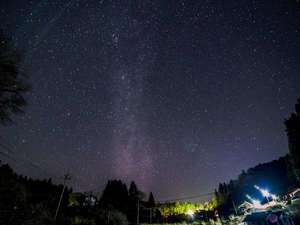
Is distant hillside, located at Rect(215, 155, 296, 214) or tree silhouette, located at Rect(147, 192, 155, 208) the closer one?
distant hillside, located at Rect(215, 155, 296, 214)

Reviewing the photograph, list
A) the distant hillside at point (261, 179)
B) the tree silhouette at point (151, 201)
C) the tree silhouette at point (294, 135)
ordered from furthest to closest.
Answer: the tree silhouette at point (151, 201) < the distant hillside at point (261, 179) < the tree silhouette at point (294, 135)

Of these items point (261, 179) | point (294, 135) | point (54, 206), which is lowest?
point (54, 206)

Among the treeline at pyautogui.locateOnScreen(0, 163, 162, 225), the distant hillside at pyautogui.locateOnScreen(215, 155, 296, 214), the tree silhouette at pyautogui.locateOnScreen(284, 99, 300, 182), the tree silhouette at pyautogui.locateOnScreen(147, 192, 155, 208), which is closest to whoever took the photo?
the treeline at pyautogui.locateOnScreen(0, 163, 162, 225)

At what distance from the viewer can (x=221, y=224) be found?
3641 centimetres

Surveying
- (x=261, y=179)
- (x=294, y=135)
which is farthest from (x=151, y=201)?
(x=294, y=135)

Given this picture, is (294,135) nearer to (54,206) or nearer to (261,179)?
(54,206)

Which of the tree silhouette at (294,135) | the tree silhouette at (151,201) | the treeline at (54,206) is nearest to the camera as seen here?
the treeline at (54,206)

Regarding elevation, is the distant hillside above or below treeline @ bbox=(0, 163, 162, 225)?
above

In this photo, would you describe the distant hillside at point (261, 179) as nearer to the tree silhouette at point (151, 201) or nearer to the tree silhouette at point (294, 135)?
the tree silhouette at point (151, 201)

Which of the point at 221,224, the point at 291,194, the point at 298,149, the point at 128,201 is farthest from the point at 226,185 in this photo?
the point at 291,194

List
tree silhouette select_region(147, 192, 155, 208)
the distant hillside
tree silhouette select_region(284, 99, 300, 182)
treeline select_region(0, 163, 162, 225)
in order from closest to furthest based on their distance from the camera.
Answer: treeline select_region(0, 163, 162, 225) → tree silhouette select_region(284, 99, 300, 182) → the distant hillside → tree silhouette select_region(147, 192, 155, 208)

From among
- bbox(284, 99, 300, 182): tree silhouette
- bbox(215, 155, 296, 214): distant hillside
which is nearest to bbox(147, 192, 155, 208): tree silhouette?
bbox(215, 155, 296, 214): distant hillside

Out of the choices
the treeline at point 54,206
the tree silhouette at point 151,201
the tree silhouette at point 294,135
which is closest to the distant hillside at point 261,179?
the treeline at point 54,206

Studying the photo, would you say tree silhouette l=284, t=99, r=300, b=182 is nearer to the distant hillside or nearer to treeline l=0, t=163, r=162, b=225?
treeline l=0, t=163, r=162, b=225
